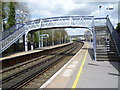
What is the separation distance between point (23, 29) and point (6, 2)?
11.0 meters

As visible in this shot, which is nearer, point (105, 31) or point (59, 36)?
point (105, 31)

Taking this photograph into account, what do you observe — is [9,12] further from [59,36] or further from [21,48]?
[59,36]

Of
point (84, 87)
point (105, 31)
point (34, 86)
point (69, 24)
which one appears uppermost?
point (69, 24)

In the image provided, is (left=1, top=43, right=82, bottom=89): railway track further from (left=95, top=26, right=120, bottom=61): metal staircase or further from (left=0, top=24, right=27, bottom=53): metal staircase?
(left=0, top=24, right=27, bottom=53): metal staircase

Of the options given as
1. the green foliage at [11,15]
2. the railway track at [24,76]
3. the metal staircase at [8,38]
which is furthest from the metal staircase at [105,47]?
the green foliage at [11,15]

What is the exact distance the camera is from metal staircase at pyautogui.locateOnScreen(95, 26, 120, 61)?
12000 millimetres

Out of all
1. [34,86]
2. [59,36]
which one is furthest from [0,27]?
[59,36]

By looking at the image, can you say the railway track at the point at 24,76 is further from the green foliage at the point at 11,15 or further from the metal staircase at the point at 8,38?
the green foliage at the point at 11,15

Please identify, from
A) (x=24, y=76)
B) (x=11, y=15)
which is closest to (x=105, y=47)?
(x=24, y=76)

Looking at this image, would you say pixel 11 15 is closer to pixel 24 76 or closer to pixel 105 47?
pixel 105 47

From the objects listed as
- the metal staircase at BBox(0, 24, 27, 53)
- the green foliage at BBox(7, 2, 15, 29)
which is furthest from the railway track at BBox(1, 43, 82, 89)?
the green foliage at BBox(7, 2, 15, 29)

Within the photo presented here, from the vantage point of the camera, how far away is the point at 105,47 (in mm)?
13492

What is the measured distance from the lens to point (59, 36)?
69.2 metres

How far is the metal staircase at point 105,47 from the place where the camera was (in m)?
12.0
